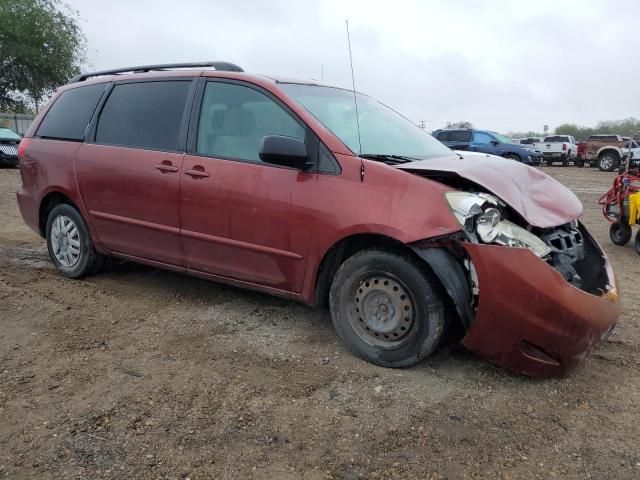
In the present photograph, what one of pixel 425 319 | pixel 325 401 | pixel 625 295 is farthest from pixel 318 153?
pixel 625 295

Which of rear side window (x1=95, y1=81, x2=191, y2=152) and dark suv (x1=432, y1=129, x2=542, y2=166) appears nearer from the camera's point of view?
rear side window (x1=95, y1=81, x2=191, y2=152)

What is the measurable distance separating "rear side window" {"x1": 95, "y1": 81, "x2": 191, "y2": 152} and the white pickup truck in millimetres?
27739

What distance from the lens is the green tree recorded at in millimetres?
25375

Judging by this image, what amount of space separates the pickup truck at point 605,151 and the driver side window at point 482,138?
A: 7.00 metres

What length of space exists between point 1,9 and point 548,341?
29.5 metres

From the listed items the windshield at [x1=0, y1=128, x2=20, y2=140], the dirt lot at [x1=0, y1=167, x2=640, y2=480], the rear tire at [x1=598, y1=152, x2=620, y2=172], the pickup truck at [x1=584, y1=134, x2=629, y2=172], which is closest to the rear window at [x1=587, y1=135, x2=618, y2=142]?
the pickup truck at [x1=584, y1=134, x2=629, y2=172]

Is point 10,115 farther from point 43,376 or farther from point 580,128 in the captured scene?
point 580,128

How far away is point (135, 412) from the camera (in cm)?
266

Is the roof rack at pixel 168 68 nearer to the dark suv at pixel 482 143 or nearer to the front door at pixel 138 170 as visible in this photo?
the front door at pixel 138 170

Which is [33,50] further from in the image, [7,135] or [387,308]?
[387,308]

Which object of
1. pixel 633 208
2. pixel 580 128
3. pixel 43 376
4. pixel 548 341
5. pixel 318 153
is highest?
pixel 580 128

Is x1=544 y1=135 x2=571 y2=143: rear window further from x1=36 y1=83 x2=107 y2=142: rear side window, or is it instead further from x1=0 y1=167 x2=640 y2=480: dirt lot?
x1=36 y1=83 x2=107 y2=142: rear side window

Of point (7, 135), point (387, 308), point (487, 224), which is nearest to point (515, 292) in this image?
point (487, 224)

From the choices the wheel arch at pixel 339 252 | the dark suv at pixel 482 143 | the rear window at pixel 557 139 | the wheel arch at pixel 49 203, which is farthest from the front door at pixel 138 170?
the rear window at pixel 557 139
